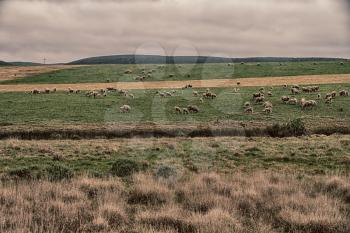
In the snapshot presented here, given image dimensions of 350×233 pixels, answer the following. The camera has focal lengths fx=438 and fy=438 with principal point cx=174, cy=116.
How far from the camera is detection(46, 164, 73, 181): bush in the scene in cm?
1725

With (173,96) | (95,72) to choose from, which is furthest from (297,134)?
(95,72)

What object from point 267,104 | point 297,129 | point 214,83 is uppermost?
point 214,83

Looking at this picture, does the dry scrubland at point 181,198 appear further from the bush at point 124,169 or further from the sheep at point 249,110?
the sheep at point 249,110

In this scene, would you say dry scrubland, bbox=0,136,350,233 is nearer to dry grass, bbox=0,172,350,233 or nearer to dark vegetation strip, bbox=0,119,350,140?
dry grass, bbox=0,172,350,233

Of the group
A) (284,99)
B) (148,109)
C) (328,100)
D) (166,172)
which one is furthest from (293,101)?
(166,172)

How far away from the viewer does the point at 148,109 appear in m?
48.9

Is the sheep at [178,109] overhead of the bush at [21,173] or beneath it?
overhead

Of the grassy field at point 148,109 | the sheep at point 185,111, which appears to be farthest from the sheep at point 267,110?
the sheep at point 185,111

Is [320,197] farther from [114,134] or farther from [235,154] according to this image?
[114,134]

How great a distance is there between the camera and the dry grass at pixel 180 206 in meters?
10.3

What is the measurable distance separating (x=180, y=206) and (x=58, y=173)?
755cm

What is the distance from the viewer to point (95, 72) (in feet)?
345

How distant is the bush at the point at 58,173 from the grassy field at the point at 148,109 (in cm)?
2273

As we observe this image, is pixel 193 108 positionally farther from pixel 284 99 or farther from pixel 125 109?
pixel 284 99
